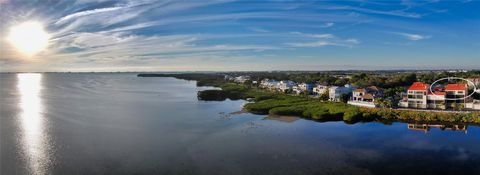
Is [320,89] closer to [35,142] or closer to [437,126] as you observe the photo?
[437,126]

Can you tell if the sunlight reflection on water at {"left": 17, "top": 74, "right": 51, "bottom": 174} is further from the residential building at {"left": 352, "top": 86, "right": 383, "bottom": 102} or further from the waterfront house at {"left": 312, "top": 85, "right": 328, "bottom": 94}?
the waterfront house at {"left": 312, "top": 85, "right": 328, "bottom": 94}

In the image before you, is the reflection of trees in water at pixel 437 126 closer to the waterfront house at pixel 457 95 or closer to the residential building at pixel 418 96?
the residential building at pixel 418 96

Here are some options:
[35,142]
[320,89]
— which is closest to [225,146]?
[35,142]

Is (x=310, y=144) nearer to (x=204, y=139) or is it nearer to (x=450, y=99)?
(x=204, y=139)

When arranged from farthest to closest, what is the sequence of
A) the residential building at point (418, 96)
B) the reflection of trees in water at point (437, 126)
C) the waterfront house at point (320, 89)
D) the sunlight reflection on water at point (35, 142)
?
the waterfront house at point (320, 89) → the residential building at point (418, 96) → the reflection of trees in water at point (437, 126) → the sunlight reflection on water at point (35, 142)

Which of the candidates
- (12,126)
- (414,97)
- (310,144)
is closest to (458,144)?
(310,144)

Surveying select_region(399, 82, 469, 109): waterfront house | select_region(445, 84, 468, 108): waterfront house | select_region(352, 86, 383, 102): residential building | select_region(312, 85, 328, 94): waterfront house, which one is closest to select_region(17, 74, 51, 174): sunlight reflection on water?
select_region(352, 86, 383, 102): residential building

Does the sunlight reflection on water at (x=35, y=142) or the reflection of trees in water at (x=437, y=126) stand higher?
the sunlight reflection on water at (x=35, y=142)

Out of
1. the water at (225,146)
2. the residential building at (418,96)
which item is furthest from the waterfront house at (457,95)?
the water at (225,146)
